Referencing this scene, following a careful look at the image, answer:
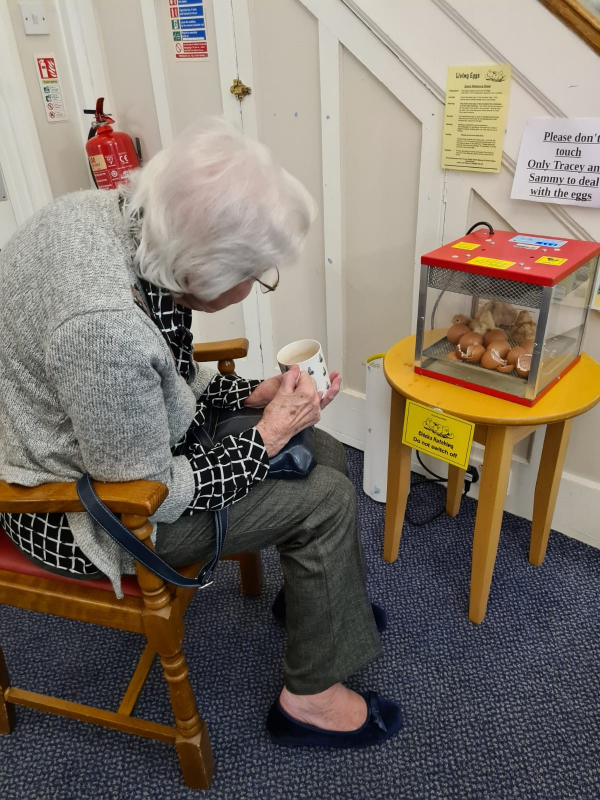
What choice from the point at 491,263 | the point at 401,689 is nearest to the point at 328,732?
the point at 401,689

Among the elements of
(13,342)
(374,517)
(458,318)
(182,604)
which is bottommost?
(374,517)

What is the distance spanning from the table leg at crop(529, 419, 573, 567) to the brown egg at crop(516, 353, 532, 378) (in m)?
0.22

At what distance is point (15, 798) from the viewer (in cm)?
106

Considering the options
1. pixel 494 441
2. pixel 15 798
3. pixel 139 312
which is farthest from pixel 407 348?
pixel 15 798

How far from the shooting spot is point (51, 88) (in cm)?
198

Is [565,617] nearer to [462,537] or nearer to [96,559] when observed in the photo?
[462,537]

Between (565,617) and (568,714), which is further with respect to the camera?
(565,617)

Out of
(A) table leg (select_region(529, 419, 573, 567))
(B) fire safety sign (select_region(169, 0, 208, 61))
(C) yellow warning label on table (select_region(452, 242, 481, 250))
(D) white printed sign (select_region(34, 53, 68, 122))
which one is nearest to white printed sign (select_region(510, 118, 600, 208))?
(C) yellow warning label on table (select_region(452, 242, 481, 250))

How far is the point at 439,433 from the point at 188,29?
4.71 feet

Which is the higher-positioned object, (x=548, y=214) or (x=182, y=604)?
(x=548, y=214)

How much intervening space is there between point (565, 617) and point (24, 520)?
4.04 ft

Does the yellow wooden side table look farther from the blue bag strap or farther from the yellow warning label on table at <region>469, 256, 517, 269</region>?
the blue bag strap

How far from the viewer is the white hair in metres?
0.81

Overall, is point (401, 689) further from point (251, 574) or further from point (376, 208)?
point (376, 208)
